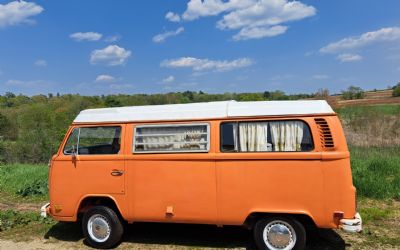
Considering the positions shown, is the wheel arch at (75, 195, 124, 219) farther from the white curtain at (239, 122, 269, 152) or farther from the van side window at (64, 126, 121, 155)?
the white curtain at (239, 122, 269, 152)

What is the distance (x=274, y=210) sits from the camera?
553 centimetres

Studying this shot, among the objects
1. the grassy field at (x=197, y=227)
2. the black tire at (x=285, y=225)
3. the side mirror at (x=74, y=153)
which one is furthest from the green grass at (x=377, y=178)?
the side mirror at (x=74, y=153)

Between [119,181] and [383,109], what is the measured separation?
61.4 feet

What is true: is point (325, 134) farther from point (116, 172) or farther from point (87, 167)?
point (87, 167)

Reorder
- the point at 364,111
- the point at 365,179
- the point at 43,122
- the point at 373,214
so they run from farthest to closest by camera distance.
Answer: the point at 43,122 < the point at 364,111 < the point at 365,179 < the point at 373,214

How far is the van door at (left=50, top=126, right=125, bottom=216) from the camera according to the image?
20.8 feet

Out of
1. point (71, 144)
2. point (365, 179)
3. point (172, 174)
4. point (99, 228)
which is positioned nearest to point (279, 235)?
point (172, 174)

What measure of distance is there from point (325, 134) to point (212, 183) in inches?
71.8

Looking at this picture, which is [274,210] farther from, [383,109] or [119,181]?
[383,109]

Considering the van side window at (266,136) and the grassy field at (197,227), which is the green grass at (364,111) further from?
the van side window at (266,136)

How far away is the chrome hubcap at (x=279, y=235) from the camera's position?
221 inches

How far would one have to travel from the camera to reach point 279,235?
5.65 metres

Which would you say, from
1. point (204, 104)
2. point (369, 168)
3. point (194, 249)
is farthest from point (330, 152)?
point (369, 168)

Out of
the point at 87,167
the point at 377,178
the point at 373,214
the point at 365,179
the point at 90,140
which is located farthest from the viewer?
the point at 377,178
